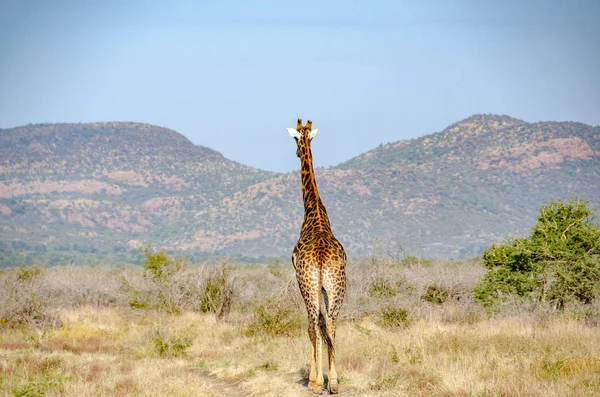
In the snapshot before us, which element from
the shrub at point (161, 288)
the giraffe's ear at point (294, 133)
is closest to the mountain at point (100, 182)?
the shrub at point (161, 288)

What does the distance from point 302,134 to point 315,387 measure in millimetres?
4159

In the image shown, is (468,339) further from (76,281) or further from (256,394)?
(76,281)

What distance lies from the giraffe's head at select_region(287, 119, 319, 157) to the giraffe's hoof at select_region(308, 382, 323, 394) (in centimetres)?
381

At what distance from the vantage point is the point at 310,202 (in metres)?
13.3

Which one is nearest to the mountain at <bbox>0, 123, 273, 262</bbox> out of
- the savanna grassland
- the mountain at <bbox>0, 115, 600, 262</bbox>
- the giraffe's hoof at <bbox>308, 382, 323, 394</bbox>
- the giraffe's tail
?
the mountain at <bbox>0, 115, 600, 262</bbox>

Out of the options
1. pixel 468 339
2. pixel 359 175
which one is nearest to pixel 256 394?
pixel 468 339

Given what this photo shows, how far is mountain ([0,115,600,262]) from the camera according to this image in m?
104

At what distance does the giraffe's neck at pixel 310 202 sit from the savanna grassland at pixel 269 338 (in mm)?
2478

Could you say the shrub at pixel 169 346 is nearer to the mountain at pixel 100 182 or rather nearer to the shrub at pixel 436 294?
the shrub at pixel 436 294

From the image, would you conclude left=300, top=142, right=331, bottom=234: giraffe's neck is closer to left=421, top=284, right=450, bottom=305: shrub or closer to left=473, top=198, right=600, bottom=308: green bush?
left=473, top=198, right=600, bottom=308: green bush

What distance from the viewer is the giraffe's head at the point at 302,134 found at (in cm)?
1379

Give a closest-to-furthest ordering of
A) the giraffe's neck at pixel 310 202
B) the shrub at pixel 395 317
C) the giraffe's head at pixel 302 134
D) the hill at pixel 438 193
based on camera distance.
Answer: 1. the giraffe's neck at pixel 310 202
2. the giraffe's head at pixel 302 134
3. the shrub at pixel 395 317
4. the hill at pixel 438 193

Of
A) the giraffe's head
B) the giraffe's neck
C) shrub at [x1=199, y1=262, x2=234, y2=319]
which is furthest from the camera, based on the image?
shrub at [x1=199, y1=262, x2=234, y2=319]

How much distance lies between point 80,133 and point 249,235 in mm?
75499
